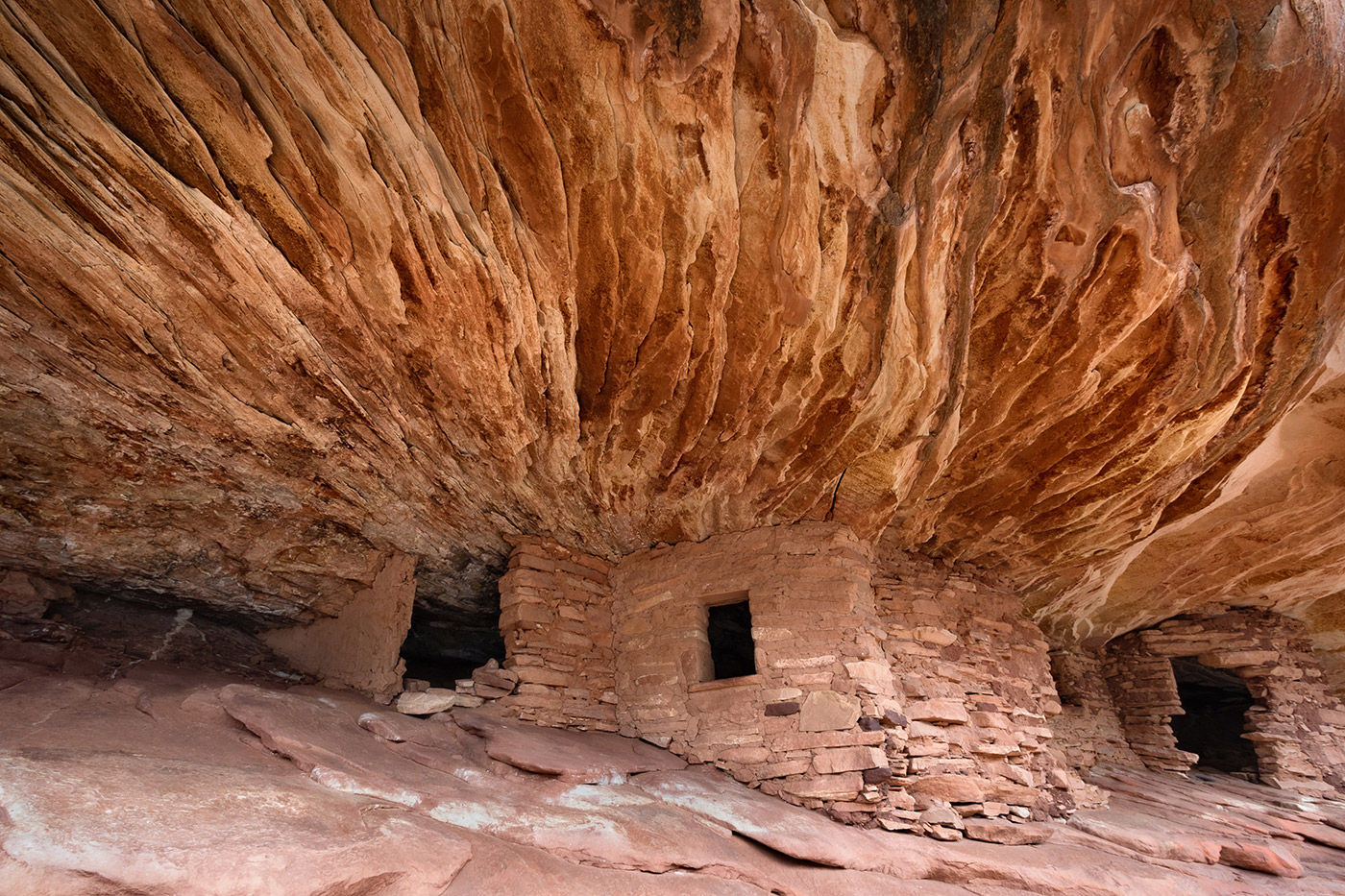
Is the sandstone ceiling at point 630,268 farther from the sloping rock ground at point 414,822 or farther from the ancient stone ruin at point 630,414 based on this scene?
the sloping rock ground at point 414,822

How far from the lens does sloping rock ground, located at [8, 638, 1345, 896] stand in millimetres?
2422

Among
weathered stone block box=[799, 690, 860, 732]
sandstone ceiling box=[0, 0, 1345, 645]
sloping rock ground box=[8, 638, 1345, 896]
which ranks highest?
sandstone ceiling box=[0, 0, 1345, 645]

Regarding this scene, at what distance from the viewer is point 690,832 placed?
3.73 meters

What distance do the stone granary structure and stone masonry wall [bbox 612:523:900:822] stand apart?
1 cm

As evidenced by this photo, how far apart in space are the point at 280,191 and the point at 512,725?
3.24m

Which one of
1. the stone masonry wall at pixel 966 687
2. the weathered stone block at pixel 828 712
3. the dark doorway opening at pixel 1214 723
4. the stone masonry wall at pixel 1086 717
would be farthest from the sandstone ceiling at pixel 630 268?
the dark doorway opening at pixel 1214 723

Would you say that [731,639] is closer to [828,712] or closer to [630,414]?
[828,712]

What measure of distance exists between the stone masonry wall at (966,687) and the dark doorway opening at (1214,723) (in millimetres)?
5333

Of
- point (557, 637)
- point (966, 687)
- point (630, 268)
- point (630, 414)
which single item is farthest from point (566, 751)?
point (966, 687)

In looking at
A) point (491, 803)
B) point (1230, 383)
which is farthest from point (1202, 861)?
point (491, 803)

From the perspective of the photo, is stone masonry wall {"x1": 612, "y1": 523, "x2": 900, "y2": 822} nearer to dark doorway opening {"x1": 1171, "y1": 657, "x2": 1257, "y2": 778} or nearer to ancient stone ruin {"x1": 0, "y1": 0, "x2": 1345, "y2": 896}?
ancient stone ruin {"x1": 0, "y1": 0, "x2": 1345, "y2": 896}

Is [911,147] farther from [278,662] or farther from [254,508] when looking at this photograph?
[278,662]

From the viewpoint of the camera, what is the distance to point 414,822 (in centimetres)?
304

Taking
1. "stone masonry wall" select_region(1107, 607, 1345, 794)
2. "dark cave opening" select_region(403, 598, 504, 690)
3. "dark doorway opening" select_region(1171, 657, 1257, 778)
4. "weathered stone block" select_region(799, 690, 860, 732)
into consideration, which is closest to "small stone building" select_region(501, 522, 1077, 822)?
"weathered stone block" select_region(799, 690, 860, 732)
